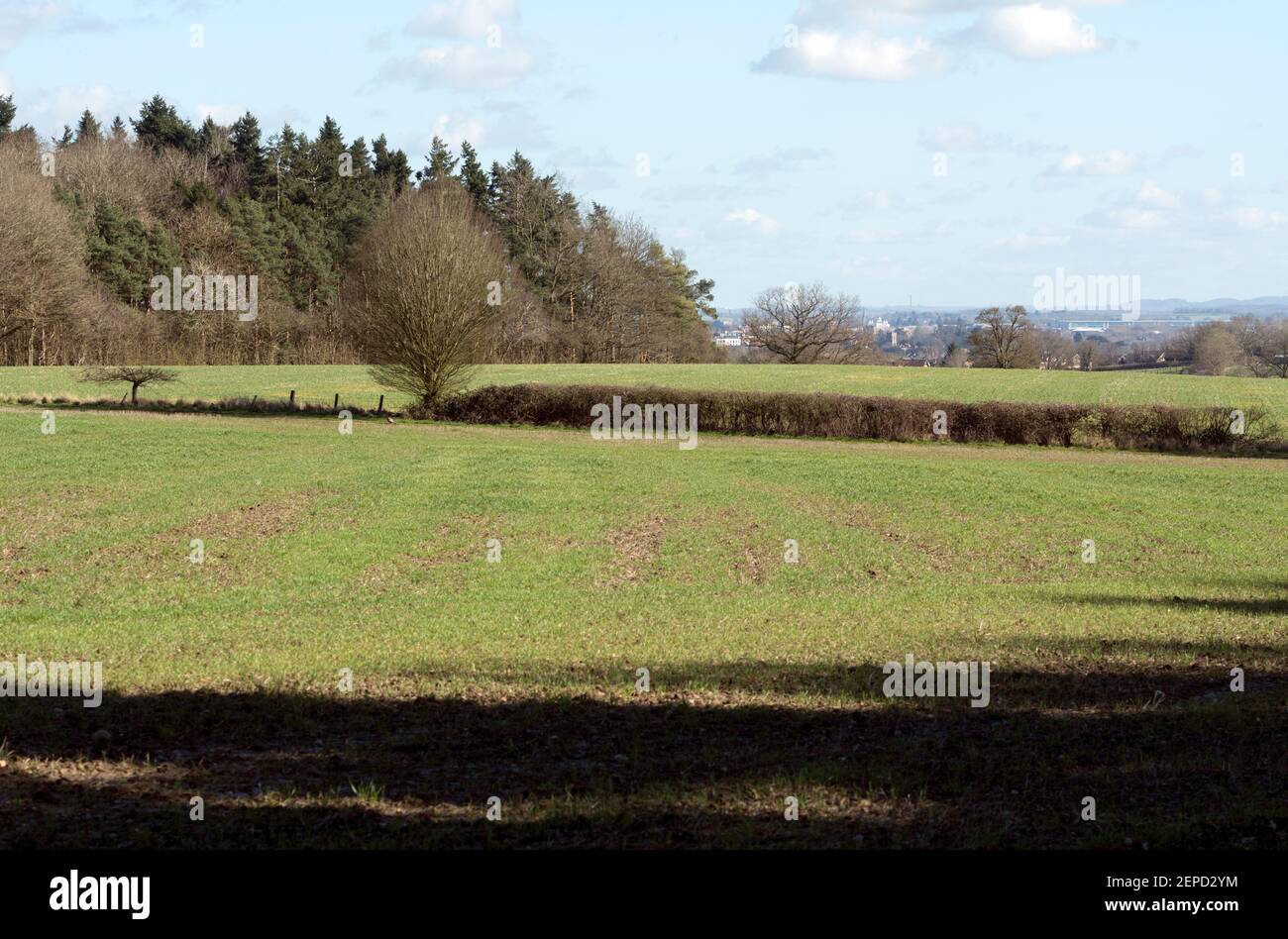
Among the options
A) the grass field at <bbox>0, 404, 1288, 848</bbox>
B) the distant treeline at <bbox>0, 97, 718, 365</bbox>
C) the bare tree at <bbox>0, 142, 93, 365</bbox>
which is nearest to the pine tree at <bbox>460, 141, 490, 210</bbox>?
the distant treeline at <bbox>0, 97, 718, 365</bbox>

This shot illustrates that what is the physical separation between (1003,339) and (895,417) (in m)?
75.5

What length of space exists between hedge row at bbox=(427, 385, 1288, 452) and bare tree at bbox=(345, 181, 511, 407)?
6.19 ft

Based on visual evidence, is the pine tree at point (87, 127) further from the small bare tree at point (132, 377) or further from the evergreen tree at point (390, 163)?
the small bare tree at point (132, 377)

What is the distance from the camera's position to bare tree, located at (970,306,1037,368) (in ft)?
373

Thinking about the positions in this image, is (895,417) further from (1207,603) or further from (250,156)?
(250,156)

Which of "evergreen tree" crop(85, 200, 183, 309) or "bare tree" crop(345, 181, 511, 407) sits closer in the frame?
"bare tree" crop(345, 181, 511, 407)

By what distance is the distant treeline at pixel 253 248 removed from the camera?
76062 mm

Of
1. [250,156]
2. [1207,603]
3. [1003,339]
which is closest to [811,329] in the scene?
[1003,339]

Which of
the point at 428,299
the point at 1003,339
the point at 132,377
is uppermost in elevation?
the point at 1003,339

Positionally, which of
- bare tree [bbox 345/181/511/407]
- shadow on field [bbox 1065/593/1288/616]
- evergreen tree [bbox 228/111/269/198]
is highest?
evergreen tree [bbox 228/111/269/198]

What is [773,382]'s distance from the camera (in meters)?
75.3

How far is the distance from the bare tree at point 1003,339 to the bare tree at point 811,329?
1280 cm

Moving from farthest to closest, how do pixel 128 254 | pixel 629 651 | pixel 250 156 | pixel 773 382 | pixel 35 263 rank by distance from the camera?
1. pixel 250 156
2. pixel 128 254
3. pixel 773 382
4. pixel 35 263
5. pixel 629 651

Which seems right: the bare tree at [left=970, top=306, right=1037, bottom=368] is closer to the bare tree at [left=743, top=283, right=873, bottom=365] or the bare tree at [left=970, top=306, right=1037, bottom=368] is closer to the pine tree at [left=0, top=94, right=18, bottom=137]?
the bare tree at [left=743, top=283, right=873, bottom=365]
